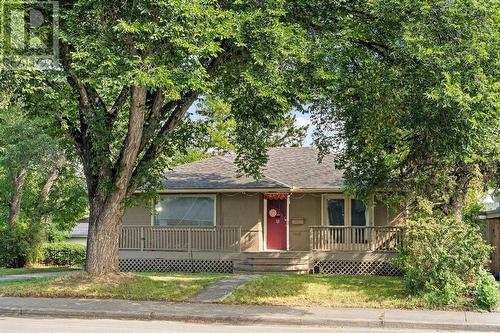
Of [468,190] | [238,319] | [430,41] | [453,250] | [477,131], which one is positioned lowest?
[238,319]

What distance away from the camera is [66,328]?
1100cm

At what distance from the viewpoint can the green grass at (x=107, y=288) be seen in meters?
14.5

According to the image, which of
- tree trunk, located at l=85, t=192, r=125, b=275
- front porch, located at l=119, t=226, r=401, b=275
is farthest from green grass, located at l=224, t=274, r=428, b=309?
front porch, located at l=119, t=226, r=401, b=275

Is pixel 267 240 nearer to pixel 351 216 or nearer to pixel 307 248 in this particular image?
pixel 307 248

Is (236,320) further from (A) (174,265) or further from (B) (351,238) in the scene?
(A) (174,265)

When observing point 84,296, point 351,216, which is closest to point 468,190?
point 351,216

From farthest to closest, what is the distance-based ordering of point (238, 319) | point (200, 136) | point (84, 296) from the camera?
point (200, 136) < point (84, 296) < point (238, 319)

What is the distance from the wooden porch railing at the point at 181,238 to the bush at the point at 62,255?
861 centimetres

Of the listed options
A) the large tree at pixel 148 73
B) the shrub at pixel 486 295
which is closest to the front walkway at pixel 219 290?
the large tree at pixel 148 73

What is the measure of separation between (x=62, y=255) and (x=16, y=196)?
4.06 m

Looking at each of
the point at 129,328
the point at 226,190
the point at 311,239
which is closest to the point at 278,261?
the point at 311,239

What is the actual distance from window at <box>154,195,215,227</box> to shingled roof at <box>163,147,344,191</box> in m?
0.79

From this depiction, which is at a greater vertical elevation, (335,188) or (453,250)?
(335,188)

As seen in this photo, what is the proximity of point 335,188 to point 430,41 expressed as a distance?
10.7m
